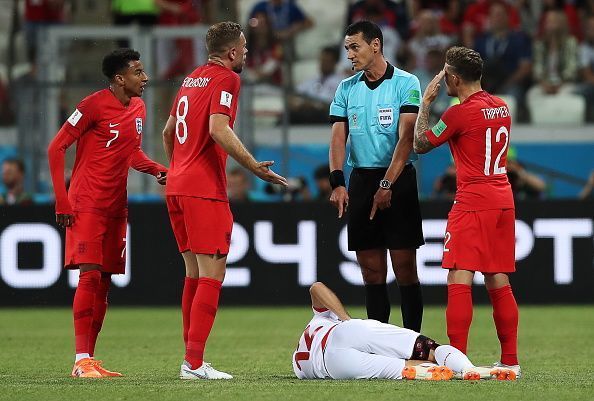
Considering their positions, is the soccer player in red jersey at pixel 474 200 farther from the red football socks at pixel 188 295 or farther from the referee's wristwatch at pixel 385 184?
the red football socks at pixel 188 295

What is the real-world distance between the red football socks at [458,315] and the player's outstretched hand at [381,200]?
2.90 ft

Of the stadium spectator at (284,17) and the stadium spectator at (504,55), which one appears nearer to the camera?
the stadium spectator at (504,55)

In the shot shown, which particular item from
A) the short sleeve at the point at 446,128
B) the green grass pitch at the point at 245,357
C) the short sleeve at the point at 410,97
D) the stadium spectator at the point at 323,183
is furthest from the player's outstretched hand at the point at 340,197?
the stadium spectator at the point at 323,183

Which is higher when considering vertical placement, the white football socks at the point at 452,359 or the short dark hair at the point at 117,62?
the short dark hair at the point at 117,62

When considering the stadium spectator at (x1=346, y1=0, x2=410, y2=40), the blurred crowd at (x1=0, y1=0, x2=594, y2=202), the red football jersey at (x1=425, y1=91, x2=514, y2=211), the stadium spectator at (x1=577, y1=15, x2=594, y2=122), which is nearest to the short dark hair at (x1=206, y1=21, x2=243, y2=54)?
the red football jersey at (x1=425, y1=91, x2=514, y2=211)

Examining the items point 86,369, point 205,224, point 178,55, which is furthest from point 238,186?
point 205,224

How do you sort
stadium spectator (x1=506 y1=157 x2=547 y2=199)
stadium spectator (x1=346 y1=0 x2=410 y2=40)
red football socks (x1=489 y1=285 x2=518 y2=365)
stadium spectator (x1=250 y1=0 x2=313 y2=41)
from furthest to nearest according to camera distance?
stadium spectator (x1=250 y1=0 x2=313 y2=41) → stadium spectator (x1=346 y1=0 x2=410 y2=40) → stadium spectator (x1=506 y1=157 x2=547 y2=199) → red football socks (x1=489 y1=285 x2=518 y2=365)

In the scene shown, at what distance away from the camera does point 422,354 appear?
759 centimetres

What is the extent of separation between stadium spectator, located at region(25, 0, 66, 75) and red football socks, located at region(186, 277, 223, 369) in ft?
31.4

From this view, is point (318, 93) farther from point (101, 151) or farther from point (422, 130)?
point (422, 130)

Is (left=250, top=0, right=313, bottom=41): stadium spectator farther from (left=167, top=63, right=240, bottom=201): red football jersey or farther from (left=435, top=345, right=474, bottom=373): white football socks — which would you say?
(left=435, top=345, right=474, bottom=373): white football socks

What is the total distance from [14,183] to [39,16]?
3.33 metres

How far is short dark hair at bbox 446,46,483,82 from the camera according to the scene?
775 cm

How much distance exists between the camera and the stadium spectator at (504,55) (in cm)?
1692
